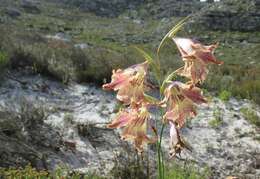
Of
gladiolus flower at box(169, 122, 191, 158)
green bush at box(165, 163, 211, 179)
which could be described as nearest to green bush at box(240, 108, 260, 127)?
green bush at box(165, 163, 211, 179)

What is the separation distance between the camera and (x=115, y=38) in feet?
104

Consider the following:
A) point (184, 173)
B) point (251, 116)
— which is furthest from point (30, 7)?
point (184, 173)

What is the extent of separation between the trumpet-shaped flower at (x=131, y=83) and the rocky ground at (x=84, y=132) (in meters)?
3.08

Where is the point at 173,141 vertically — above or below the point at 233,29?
above

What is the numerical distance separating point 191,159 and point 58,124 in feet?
5.78

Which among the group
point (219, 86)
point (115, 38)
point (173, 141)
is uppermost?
point (173, 141)

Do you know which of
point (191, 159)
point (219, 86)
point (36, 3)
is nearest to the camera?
point (191, 159)

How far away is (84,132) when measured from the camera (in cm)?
663

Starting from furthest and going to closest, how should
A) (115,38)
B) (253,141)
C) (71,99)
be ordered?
(115,38), (71,99), (253,141)

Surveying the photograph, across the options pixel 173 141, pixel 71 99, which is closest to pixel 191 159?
pixel 71 99

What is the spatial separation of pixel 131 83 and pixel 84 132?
15.0 feet

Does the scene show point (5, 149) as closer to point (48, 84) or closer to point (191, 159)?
point (191, 159)

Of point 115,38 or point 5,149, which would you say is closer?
point 5,149

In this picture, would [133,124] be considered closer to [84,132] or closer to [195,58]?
[195,58]
